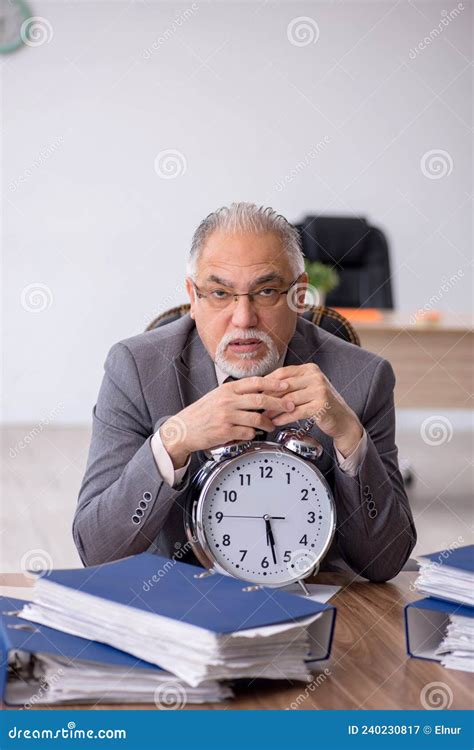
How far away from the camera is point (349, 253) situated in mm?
6957

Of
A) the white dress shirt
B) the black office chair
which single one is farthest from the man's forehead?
the black office chair

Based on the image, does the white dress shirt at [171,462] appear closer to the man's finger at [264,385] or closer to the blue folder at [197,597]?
the man's finger at [264,385]

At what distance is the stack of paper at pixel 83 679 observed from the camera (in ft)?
3.82

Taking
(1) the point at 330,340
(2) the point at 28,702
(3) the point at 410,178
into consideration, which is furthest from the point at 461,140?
(2) the point at 28,702

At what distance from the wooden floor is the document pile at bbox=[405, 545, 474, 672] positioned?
10.2ft

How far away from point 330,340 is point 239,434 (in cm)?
55

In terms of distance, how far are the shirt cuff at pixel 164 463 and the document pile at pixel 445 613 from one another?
1.64 ft

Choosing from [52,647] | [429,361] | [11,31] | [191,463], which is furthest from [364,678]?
[11,31]

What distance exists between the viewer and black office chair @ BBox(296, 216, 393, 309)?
688 centimetres

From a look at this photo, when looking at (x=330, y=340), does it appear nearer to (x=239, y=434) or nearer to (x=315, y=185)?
(x=239, y=434)

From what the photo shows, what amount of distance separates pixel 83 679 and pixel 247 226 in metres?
1.03

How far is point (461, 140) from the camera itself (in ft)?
29.1

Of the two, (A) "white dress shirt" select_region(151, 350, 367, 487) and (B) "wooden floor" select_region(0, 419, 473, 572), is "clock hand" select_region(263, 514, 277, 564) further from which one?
(B) "wooden floor" select_region(0, 419, 473, 572)

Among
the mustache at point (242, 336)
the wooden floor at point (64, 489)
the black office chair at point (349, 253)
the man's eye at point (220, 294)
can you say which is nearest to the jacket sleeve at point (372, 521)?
the mustache at point (242, 336)
